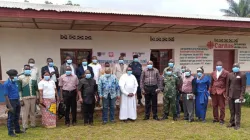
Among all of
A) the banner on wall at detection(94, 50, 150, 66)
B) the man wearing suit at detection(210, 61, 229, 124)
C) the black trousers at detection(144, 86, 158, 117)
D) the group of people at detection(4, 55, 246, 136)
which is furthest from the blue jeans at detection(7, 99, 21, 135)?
the man wearing suit at detection(210, 61, 229, 124)

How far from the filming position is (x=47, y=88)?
590cm

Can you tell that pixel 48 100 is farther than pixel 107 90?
No

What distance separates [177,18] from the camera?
299 inches

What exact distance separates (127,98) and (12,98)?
2.92 metres

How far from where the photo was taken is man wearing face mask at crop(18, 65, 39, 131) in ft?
18.7

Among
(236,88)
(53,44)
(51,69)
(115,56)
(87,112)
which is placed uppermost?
(53,44)

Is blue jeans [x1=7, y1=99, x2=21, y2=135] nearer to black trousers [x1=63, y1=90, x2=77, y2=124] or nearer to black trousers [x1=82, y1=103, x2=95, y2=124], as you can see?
black trousers [x1=63, y1=90, x2=77, y2=124]

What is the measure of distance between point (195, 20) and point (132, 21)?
229 centimetres

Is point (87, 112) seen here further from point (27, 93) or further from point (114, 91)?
point (27, 93)

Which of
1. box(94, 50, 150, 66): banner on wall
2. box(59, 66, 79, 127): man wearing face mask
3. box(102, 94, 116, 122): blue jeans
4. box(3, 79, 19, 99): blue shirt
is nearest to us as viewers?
box(3, 79, 19, 99): blue shirt

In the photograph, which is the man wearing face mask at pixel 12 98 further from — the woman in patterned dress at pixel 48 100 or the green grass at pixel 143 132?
the woman in patterned dress at pixel 48 100

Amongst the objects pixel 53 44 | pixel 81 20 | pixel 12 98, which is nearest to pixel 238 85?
pixel 81 20

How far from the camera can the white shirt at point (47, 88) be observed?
5843 millimetres

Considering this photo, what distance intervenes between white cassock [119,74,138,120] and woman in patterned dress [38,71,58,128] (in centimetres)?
181
